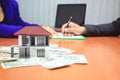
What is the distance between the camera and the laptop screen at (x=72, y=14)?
262 centimetres

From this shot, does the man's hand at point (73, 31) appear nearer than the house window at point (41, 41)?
No

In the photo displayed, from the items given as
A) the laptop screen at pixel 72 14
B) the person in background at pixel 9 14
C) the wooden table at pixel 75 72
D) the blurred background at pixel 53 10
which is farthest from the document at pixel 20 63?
the blurred background at pixel 53 10

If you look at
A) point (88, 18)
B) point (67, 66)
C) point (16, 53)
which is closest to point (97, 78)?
point (67, 66)

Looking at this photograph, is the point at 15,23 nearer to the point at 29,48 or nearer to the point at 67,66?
the point at 29,48

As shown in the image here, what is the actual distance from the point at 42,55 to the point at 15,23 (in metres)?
1.12

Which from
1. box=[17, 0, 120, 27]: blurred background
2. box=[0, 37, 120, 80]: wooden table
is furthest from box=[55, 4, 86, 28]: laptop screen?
box=[0, 37, 120, 80]: wooden table

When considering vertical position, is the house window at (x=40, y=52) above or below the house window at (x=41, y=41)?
below

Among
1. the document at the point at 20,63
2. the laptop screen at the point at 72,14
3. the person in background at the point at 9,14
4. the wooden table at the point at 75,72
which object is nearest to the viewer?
the wooden table at the point at 75,72

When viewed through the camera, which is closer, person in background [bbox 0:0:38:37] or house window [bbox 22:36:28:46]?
house window [bbox 22:36:28:46]

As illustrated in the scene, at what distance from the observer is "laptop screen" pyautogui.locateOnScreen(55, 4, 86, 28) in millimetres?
2621

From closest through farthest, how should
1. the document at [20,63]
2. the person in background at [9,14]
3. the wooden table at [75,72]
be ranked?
1. the wooden table at [75,72]
2. the document at [20,63]
3. the person in background at [9,14]

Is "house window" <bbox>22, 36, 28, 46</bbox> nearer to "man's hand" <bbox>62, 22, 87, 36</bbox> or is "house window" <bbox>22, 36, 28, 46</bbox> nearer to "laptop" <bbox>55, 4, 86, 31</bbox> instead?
"man's hand" <bbox>62, 22, 87, 36</bbox>

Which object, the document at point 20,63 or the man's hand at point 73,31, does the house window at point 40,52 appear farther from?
the man's hand at point 73,31

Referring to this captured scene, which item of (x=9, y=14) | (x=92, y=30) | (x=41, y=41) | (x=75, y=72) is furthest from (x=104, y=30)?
(x=75, y=72)
